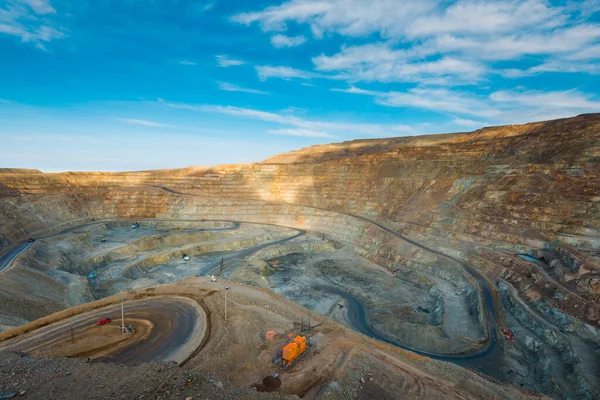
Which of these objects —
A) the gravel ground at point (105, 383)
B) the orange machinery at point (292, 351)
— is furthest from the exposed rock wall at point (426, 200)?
the gravel ground at point (105, 383)

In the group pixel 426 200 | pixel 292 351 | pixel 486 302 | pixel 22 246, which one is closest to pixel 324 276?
pixel 486 302

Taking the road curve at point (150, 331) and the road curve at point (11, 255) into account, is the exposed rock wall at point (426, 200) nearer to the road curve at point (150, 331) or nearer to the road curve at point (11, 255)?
the road curve at point (11, 255)

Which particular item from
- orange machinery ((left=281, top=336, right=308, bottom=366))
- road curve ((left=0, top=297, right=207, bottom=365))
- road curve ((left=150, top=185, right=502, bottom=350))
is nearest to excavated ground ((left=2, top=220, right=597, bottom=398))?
road curve ((left=150, top=185, right=502, bottom=350))

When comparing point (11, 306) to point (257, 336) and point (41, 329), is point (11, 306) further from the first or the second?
point (257, 336)

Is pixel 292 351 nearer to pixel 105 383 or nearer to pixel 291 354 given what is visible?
pixel 291 354

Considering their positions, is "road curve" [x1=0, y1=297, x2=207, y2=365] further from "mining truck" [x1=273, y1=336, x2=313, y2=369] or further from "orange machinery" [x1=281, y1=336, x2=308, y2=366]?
"orange machinery" [x1=281, y1=336, x2=308, y2=366]

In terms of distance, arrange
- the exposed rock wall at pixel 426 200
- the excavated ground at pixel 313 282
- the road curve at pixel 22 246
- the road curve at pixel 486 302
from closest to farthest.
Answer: the excavated ground at pixel 313 282 → the road curve at pixel 486 302 → the road curve at pixel 22 246 → the exposed rock wall at pixel 426 200
